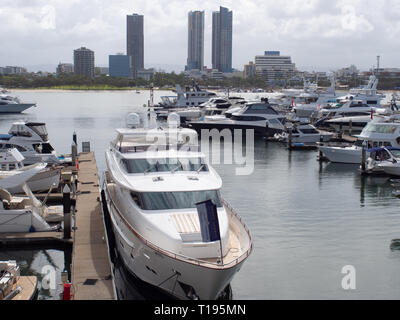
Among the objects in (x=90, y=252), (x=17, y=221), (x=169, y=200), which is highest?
(x=169, y=200)

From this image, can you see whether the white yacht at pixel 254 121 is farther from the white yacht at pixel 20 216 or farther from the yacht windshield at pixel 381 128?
the white yacht at pixel 20 216

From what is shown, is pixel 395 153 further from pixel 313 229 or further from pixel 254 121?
pixel 254 121

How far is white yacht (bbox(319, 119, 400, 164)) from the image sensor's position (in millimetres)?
42469

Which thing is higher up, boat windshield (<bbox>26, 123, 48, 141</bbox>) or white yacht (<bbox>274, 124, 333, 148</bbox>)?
boat windshield (<bbox>26, 123, 48, 141</bbox>)

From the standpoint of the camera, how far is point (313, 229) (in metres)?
25.9

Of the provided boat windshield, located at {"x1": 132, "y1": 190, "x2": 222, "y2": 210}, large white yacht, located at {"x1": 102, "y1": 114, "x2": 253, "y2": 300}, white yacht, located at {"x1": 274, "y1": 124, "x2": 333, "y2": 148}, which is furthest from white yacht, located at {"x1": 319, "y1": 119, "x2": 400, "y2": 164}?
boat windshield, located at {"x1": 132, "y1": 190, "x2": 222, "y2": 210}

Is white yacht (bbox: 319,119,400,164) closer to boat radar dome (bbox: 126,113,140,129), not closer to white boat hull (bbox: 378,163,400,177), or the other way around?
white boat hull (bbox: 378,163,400,177)

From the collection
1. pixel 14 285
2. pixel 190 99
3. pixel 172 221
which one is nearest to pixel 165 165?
pixel 172 221

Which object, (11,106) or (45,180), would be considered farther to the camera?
(11,106)

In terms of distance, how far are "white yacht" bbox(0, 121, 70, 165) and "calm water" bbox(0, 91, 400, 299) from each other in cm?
452

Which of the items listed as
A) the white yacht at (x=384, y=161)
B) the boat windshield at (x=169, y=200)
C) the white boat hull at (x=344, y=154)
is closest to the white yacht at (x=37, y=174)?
the boat windshield at (x=169, y=200)

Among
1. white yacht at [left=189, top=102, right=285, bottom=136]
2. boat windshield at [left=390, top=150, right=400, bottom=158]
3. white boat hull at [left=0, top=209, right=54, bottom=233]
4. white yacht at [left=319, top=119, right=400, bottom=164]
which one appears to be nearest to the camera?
white boat hull at [left=0, top=209, right=54, bottom=233]

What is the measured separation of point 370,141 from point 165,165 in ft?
88.5
